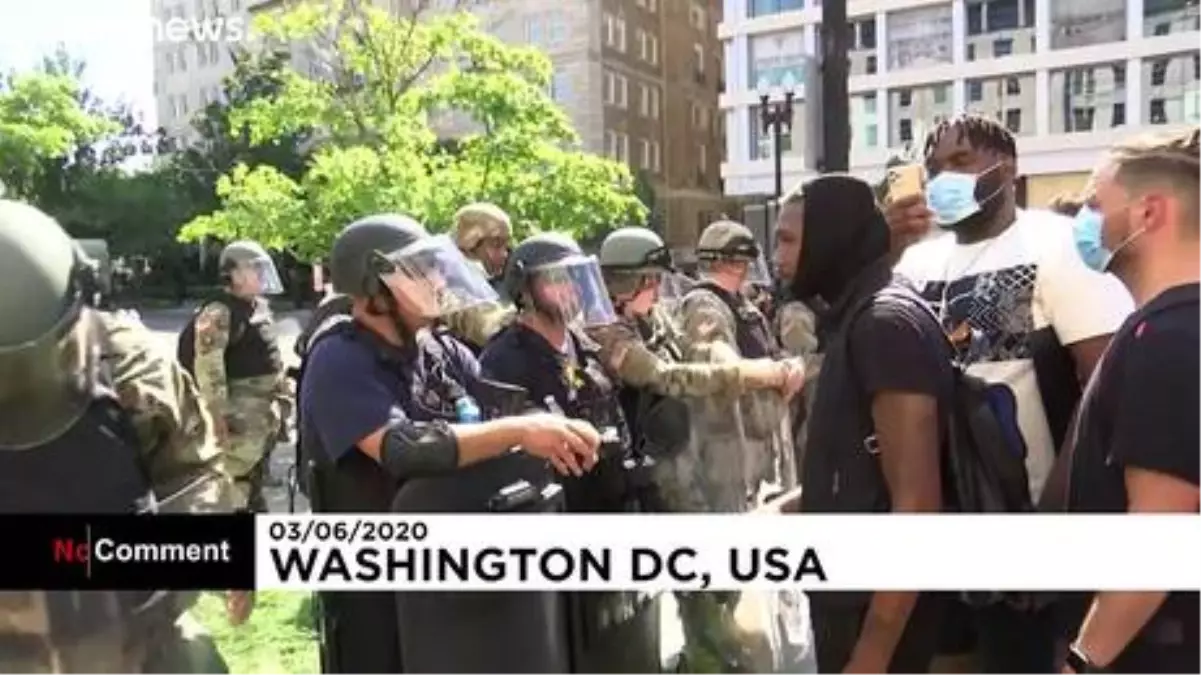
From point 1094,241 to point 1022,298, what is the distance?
393 millimetres

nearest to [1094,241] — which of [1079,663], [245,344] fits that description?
[1079,663]

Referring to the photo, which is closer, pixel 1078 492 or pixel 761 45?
pixel 1078 492

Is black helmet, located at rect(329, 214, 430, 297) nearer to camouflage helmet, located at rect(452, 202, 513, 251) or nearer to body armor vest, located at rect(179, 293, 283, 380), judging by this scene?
camouflage helmet, located at rect(452, 202, 513, 251)

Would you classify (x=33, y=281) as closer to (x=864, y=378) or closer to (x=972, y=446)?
(x=864, y=378)

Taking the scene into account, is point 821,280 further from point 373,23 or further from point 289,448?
point 289,448

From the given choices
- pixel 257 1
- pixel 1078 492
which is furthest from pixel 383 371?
pixel 1078 492

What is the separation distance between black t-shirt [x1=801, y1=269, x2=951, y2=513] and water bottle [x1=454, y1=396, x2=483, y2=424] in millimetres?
568

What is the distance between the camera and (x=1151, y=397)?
154 cm

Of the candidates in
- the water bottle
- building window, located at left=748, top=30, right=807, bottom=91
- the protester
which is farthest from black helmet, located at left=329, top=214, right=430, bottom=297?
the protester

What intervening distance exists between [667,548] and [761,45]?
89cm

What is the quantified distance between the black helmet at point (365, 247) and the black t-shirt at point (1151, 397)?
109 cm

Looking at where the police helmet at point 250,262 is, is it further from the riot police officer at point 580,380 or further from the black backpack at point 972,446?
the black backpack at point 972,446

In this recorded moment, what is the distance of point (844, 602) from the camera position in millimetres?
2037

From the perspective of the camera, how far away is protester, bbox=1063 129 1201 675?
1536mm
